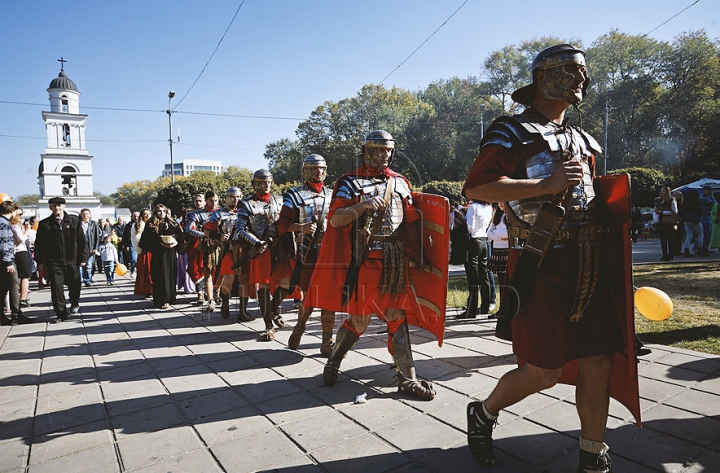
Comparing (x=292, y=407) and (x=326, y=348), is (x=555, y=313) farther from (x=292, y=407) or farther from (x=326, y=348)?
(x=326, y=348)

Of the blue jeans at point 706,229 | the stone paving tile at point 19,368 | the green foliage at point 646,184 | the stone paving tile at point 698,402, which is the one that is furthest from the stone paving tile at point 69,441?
the green foliage at point 646,184

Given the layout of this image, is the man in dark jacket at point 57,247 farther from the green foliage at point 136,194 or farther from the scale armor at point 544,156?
the green foliage at point 136,194

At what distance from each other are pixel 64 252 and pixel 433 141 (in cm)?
3998

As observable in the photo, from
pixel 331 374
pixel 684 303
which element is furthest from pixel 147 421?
pixel 684 303

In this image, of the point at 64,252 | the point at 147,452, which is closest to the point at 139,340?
the point at 64,252

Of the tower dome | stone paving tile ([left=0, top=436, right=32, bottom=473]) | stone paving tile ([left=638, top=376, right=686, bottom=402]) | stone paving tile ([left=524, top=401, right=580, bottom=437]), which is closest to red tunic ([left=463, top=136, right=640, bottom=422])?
stone paving tile ([left=524, top=401, right=580, bottom=437])

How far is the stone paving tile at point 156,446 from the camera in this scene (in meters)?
2.66

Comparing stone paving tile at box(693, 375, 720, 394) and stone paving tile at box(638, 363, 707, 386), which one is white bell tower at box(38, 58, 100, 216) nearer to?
stone paving tile at box(638, 363, 707, 386)

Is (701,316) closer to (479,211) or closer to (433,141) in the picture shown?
(479,211)

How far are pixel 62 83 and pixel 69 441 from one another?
57629 mm

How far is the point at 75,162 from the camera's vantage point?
168 feet

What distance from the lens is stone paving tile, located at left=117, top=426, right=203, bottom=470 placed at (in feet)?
8.73

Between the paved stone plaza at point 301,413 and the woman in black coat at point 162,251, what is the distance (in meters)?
2.80

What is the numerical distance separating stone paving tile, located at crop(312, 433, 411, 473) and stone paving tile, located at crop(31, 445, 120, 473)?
1149mm
